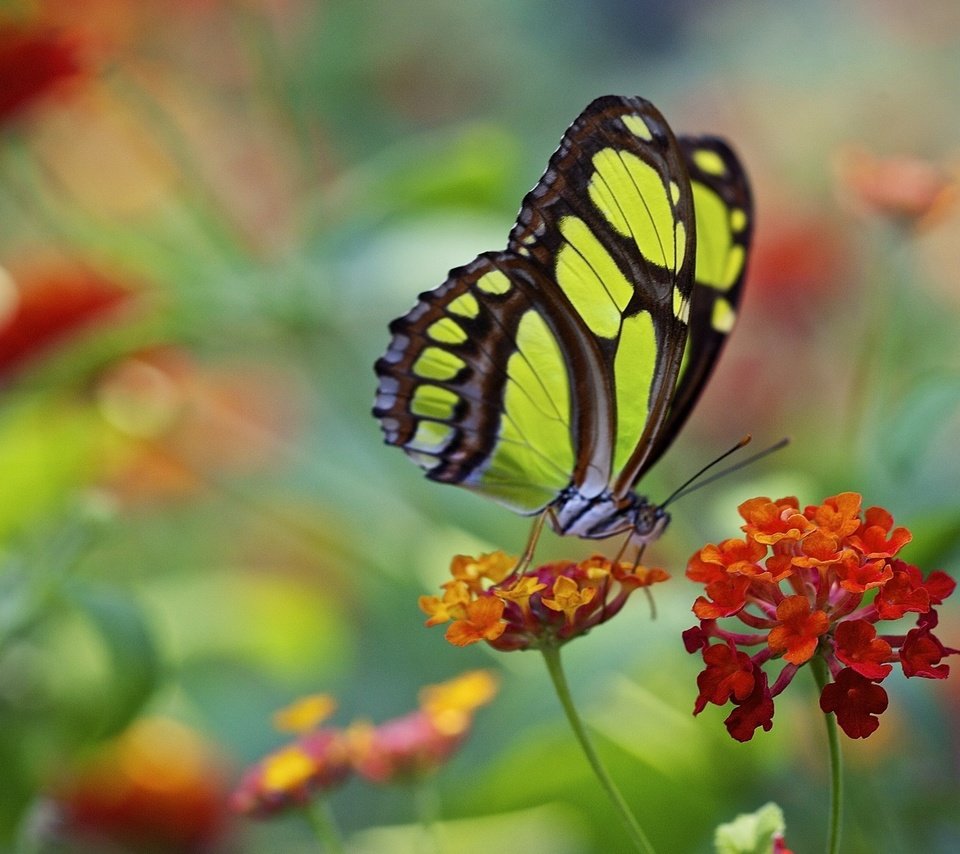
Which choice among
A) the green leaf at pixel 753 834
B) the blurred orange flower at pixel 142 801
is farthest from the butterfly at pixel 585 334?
the blurred orange flower at pixel 142 801

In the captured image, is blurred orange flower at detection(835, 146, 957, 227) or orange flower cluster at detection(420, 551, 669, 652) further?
blurred orange flower at detection(835, 146, 957, 227)

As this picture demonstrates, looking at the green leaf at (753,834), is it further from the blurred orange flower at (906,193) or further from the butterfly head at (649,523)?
Result: the blurred orange flower at (906,193)

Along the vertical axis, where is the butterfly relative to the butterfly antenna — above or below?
above

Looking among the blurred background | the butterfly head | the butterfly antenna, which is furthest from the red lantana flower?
the blurred background

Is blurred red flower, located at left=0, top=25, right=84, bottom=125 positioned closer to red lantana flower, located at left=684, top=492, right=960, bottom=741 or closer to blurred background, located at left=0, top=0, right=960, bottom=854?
blurred background, located at left=0, top=0, right=960, bottom=854

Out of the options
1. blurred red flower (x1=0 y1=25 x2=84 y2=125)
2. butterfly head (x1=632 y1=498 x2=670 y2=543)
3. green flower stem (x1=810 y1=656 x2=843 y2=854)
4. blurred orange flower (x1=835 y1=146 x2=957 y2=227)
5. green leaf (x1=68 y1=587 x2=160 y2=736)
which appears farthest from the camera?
blurred red flower (x1=0 y1=25 x2=84 y2=125)

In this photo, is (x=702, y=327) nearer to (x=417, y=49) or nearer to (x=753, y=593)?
(x=753, y=593)
